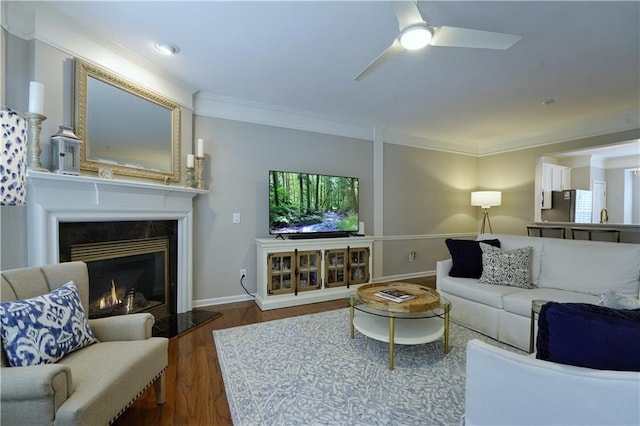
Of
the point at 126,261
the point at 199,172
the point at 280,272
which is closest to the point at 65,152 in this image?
the point at 126,261

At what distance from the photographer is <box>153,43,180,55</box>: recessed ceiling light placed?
7.58 ft

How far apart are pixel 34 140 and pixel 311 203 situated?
258cm

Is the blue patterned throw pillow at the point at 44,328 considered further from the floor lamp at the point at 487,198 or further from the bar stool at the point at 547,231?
the bar stool at the point at 547,231

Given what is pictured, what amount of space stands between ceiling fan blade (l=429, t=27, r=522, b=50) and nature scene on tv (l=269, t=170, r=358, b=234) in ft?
7.29

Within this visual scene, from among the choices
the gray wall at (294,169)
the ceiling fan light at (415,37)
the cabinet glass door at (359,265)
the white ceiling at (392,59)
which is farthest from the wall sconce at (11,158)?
the cabinet glass door at (359,265)

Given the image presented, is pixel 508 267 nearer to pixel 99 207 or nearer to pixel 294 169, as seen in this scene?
pixel 294 169

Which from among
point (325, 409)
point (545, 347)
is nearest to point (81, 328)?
point (325, 409)

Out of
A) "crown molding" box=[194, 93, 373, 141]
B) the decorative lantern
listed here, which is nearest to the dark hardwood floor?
the decorative lantern

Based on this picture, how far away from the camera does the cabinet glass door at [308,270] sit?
346 cm

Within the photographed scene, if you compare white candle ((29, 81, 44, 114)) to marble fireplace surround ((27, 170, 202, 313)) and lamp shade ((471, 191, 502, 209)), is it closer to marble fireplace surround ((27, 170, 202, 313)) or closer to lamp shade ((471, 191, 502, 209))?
marble fireplace surround ((27, 170, 202, 313))

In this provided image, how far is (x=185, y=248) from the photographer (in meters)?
3.02

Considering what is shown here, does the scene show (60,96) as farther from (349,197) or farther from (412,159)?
(412,159)

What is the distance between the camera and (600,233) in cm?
395

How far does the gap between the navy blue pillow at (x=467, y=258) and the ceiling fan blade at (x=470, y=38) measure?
6.49ft
